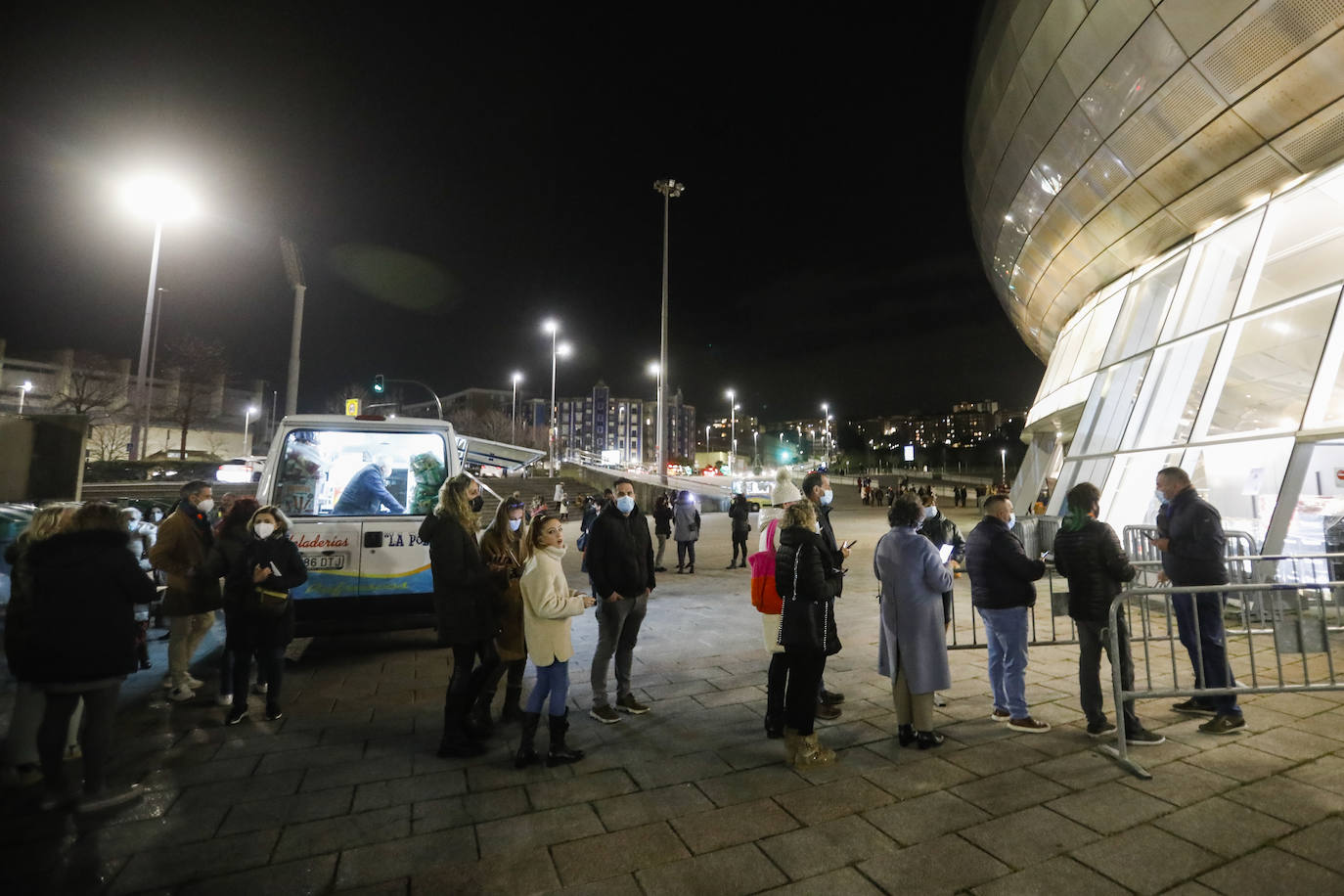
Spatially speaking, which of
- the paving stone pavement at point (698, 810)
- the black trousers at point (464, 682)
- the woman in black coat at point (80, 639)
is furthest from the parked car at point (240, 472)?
the black trousers at point (464, 682)

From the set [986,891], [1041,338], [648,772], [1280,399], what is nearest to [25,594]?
[648,772]

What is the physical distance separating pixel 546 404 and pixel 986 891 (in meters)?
152

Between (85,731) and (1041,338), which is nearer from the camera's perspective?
(85,731)

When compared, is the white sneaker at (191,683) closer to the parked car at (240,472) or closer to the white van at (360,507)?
the white van at (360,507)

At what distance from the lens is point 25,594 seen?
3602 millimetres

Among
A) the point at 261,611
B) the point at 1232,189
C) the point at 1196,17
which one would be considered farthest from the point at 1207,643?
the point at 1232,189

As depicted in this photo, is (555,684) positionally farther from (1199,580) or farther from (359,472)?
(1199,580)

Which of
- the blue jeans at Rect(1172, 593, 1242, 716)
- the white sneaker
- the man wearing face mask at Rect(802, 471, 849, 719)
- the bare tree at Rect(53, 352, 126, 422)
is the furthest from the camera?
the bare tree at Rect(53, 352, 126, 422)

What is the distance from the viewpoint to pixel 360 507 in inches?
291

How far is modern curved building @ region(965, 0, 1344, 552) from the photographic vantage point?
28.7 ft

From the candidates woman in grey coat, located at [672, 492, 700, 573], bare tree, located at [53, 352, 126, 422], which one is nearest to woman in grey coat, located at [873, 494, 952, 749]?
woman in grey coat, located at [672, 492, 700, 573]

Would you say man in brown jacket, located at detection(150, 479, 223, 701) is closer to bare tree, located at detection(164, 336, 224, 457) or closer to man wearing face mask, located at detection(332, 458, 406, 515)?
man wearing face mask, located at detection(332, 458, 406, 515)

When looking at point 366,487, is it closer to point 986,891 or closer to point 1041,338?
point 986,891

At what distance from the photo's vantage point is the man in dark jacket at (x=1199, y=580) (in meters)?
4.55
